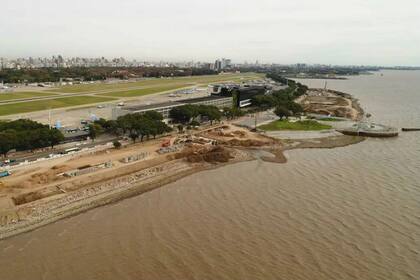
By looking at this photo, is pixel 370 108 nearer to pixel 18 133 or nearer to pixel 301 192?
pixel 301 192

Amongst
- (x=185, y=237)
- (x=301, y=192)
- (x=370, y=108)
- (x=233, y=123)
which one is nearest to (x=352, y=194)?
(x=301, y=192)

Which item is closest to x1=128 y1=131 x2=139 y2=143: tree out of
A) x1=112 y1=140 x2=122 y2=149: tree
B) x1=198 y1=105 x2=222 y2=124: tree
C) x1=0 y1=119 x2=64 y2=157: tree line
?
x1=112 y1=140 x2=122 y2=149: tree

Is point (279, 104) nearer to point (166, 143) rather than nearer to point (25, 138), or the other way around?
point (166, 143)

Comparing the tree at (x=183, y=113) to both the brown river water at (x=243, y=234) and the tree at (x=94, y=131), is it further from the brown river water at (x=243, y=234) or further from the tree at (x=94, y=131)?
the brown river water at (x=243, y=234)

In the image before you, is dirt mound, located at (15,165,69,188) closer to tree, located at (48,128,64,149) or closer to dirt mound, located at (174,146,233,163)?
tree, located at (48,128,64,149)

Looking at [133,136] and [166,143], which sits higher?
[133,136]

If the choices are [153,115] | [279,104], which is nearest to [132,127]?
[153,115]

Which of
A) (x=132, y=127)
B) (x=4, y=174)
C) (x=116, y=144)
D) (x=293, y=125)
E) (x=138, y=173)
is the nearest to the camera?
(x=4, y=174)
